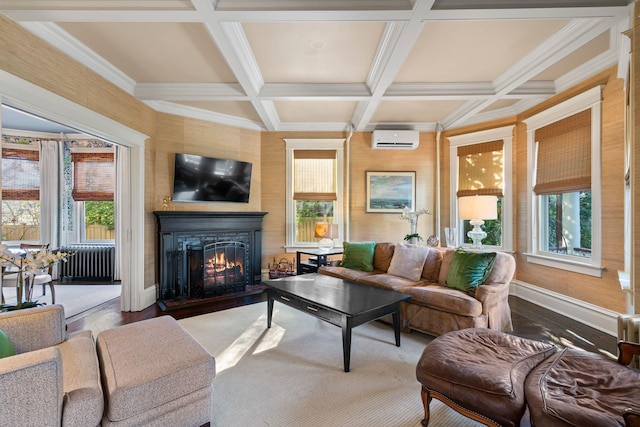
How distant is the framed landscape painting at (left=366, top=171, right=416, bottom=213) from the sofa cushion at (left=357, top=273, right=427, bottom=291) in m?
1.88

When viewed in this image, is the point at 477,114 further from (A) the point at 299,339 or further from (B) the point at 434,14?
(A) the point at 299,339

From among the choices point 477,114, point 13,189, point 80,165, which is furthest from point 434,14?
point 13,189

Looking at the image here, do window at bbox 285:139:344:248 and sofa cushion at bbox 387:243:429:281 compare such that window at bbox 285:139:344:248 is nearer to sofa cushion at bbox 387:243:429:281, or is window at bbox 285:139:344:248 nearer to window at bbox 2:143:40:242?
sofa cushion at bbox 387:243:429:281

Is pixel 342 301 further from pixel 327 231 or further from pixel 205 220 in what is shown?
pixel 205 220

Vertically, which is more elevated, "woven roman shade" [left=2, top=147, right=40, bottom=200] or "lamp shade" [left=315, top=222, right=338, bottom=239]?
"woven roman shade" [left=2, top=147, right=40, bottom=200]

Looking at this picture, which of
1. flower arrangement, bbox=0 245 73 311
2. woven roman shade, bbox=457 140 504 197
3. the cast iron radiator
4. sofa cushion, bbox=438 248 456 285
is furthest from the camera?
the cast iron radiator

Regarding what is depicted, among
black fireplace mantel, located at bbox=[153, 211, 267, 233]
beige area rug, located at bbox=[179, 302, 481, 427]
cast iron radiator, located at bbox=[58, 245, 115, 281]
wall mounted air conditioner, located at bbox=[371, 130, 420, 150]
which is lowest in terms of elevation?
beige area rug, located at bbox=[179, 302, 481, 427]

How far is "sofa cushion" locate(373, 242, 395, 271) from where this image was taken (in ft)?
13.3

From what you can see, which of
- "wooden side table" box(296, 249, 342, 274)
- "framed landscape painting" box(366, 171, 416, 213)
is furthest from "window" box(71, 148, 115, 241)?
"framed landscape painting" box(366, 171, 416, 213)

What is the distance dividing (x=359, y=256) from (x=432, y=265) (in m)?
1.01

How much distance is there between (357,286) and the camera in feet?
10.6

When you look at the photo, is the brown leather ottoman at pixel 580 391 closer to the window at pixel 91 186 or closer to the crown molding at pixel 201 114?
the crown molding at pixel 201 114

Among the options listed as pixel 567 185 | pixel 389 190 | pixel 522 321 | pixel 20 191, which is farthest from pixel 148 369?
pixel 20 191

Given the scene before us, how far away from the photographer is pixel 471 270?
2.99 m
